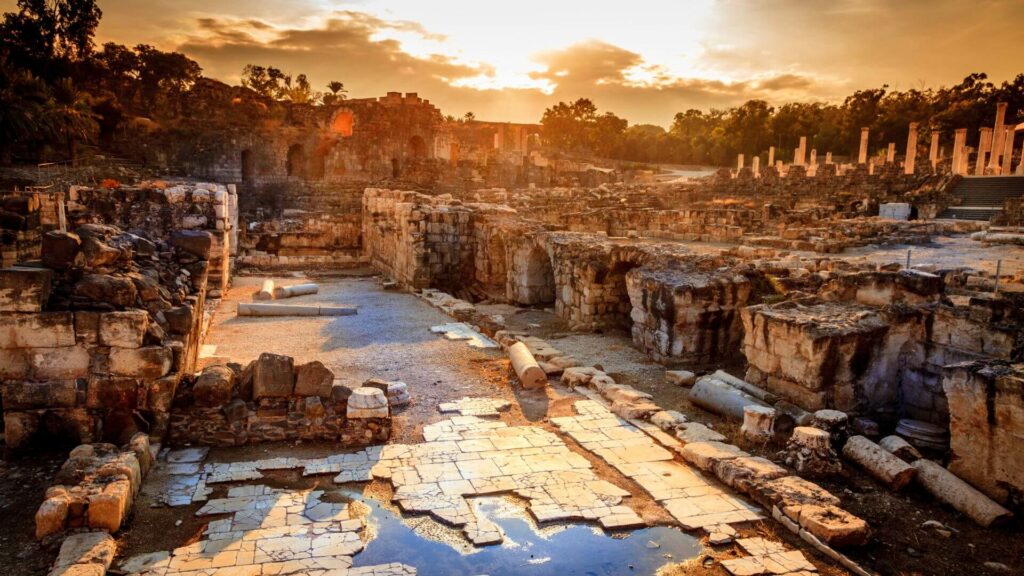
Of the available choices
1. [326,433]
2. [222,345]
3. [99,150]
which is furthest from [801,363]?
[99,150]

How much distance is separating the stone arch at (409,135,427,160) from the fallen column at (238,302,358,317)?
25345mm

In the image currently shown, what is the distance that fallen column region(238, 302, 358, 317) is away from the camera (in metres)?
14.4

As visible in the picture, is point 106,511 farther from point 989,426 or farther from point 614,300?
point 614,300

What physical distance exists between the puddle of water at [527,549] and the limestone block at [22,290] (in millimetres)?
4070

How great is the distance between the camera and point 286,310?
14570 millimetres

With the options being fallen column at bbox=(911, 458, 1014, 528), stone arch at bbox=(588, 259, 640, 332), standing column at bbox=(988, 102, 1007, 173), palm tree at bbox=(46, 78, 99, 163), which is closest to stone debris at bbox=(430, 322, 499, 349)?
stone arch at bbox=(588, 259, 640, 332)

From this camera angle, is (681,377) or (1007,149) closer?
(681,377)

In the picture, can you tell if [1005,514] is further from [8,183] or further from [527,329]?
[8,183]

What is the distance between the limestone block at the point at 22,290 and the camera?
21.0ft

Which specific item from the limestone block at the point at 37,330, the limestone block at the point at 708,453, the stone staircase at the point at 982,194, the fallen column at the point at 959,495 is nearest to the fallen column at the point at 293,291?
the limestone block at the point at 37,330

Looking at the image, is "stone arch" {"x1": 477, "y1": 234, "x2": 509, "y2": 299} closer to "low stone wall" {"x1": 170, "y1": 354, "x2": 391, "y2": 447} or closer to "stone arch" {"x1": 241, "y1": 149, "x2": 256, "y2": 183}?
"low stone wall" {"x1": 170, "y1": 354, "x2": 391, "y2": 447}

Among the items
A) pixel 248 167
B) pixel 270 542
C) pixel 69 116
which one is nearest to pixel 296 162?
pixel 248 167

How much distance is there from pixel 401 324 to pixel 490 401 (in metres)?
5.38

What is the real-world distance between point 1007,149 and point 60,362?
3703 centimetres
